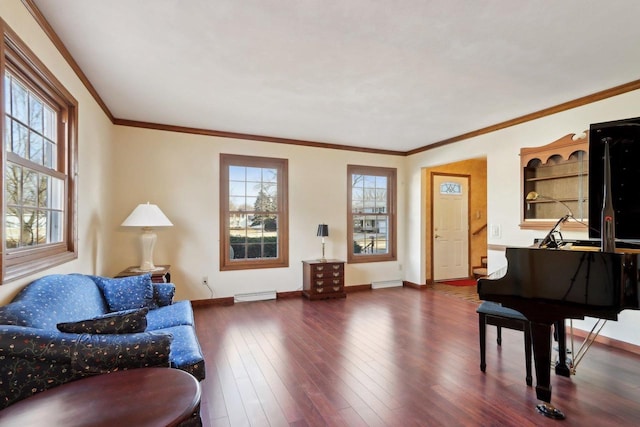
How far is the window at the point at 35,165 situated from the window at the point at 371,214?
4.00 meters

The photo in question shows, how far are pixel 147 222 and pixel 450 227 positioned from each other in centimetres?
540

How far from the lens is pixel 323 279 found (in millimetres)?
5000

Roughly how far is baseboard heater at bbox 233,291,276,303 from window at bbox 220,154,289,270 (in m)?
0.41

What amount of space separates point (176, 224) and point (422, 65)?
3701 millimetres

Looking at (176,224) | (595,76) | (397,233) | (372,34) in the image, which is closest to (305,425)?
(372,34)

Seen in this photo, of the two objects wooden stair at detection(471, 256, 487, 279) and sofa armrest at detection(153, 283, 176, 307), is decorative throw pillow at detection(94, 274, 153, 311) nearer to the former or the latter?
sofa armrest at detection(153, 283, 176, 307)

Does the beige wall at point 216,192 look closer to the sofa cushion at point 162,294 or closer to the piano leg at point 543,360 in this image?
the sofa cushion at point 162,294

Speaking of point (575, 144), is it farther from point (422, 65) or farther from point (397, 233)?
point (397, 233)

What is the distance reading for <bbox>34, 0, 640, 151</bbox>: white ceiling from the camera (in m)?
1.99

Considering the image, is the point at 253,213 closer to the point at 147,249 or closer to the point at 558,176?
the point at 147,249

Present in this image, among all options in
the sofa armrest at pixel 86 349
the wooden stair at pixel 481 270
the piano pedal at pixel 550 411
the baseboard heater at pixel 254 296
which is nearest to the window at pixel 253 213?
the baseboard heater at pixel 254 296

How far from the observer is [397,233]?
610 cm

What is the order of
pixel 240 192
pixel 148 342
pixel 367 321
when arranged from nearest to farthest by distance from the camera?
pixel 148 342, pixel 367 321, pixel 240 192

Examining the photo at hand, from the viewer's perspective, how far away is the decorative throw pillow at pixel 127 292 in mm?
2674
